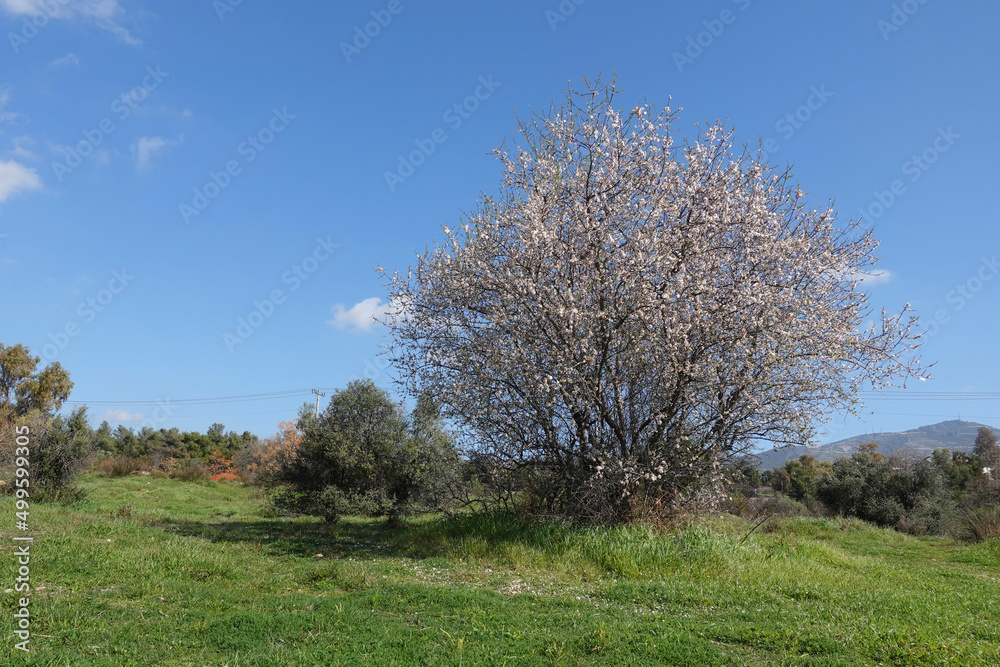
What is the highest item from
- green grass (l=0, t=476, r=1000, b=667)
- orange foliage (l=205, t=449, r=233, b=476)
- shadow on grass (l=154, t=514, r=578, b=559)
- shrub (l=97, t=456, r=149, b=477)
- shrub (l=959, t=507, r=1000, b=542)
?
orange foliage (l=205, t=449, r=233, b=476)

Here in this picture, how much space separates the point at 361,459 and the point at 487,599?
9.21 metres

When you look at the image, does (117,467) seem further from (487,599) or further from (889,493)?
(889,493)

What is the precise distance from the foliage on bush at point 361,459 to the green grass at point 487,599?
93.6 inches

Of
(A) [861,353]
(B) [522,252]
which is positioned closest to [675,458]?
(A) [861,353]

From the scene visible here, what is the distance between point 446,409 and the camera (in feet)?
40.1

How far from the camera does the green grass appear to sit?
5.42 metres

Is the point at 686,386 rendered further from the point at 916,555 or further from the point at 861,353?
the point at 916,555

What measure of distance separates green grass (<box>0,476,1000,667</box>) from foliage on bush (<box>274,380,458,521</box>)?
2.38 m

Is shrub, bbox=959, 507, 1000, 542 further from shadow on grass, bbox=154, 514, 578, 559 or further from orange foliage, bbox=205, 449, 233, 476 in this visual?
orange foliage, bbox=205, 449, 233, 476

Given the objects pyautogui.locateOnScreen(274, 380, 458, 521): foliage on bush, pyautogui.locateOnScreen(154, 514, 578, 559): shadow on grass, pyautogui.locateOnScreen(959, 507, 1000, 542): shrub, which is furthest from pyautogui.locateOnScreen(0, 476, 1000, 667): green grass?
pyautogui.locateOnScreen(959, 507, 1000, 542): shrub

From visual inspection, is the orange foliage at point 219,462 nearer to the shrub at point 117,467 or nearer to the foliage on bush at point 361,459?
the shrub at point 117,467

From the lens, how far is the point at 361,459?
15688 millimetres

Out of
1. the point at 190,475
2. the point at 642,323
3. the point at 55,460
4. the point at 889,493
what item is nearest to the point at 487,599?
the point at 642,323

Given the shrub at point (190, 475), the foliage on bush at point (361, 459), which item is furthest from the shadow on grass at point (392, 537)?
the shrub at point (190, 475)
